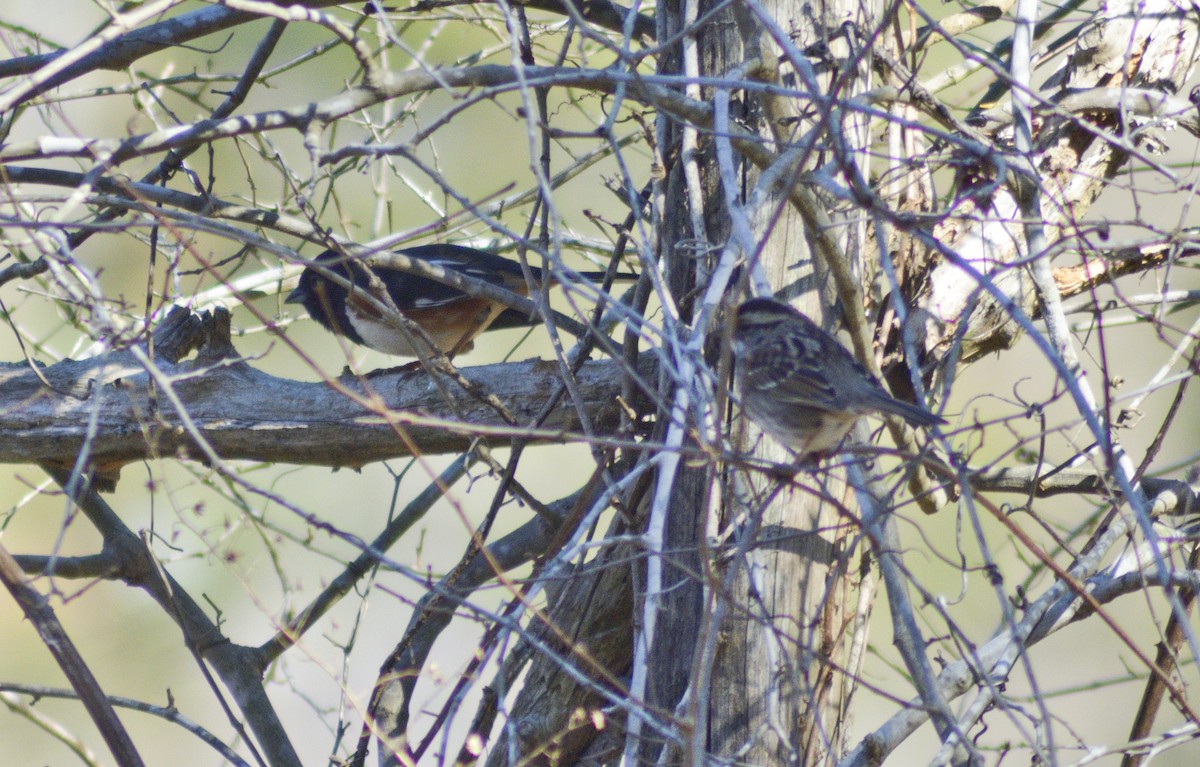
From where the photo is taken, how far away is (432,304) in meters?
5.42

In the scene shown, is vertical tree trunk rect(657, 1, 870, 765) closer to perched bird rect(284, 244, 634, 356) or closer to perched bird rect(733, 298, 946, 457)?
perched bird rect(733, 298, 946, 457)

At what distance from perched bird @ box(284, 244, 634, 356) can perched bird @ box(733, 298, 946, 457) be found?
1725mm

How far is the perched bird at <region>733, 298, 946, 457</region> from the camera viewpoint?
9.81 ft

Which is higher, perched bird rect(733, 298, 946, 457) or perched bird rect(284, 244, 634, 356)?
perched bird rect(284, 244, 634, 356)

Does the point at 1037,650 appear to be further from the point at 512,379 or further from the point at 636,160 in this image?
the point at 512,379

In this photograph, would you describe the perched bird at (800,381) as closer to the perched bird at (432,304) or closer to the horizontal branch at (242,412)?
the horizontal branch at (242,412)

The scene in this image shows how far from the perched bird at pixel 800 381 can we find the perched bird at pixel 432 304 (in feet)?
5.66

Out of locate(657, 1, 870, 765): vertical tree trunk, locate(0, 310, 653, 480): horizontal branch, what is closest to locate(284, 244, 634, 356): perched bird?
locate(0, 310, 653, 480): horizontal branch

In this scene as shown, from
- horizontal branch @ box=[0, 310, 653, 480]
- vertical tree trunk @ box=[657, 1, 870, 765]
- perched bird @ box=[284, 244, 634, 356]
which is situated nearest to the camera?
vertical tree trunk @ box=[657, 1, 870, 765]

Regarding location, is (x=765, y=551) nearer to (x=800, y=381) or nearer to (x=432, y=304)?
(x=800, y=381)

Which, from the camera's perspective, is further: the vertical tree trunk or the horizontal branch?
the horizontal branch

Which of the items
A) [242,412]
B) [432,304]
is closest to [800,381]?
[242,412]

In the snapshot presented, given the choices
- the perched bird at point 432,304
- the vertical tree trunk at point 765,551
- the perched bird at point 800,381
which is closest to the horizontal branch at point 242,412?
the perched bird at point 800,381

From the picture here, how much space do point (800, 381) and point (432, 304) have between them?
269 centimetres
